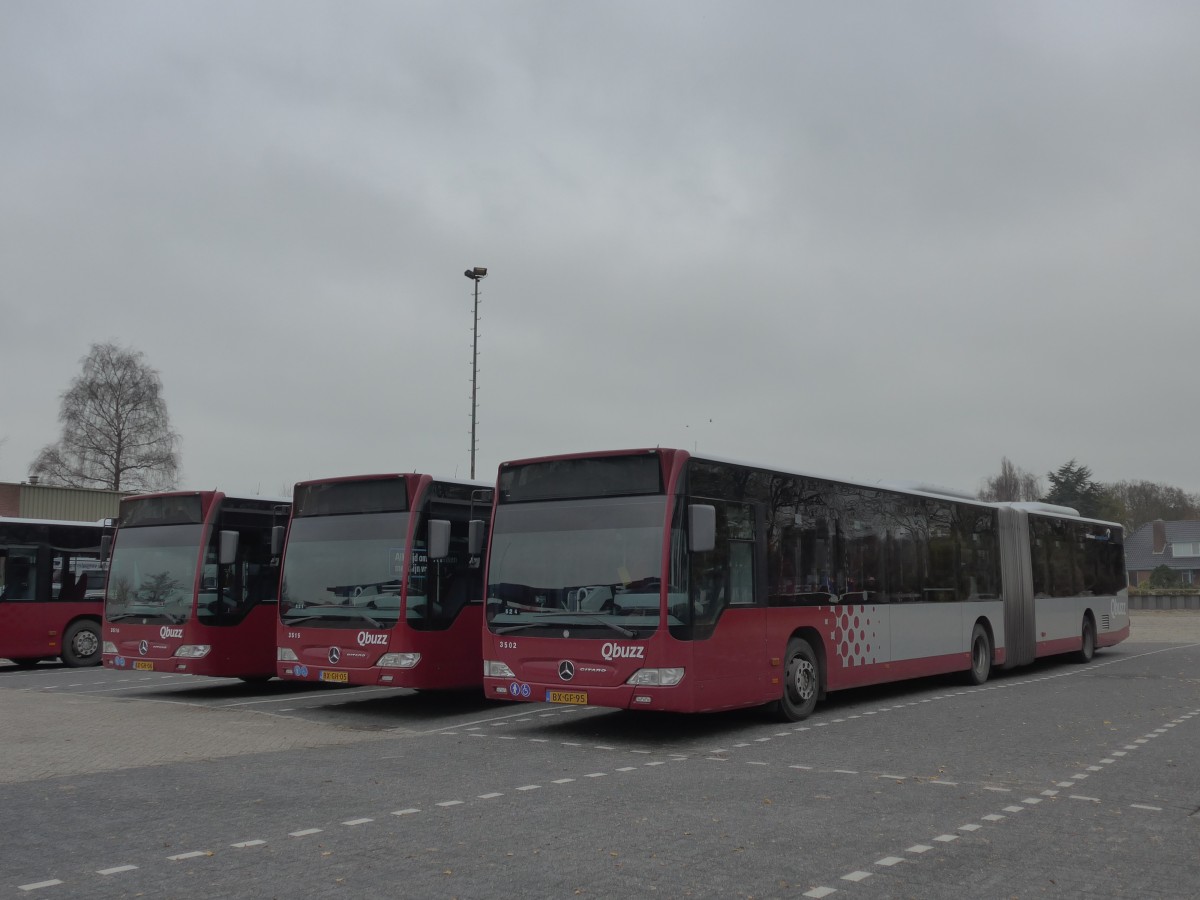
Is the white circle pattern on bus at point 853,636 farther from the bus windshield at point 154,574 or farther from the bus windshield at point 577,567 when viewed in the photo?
the bus windshield at point 154,574

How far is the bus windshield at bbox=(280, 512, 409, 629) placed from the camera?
14258 mm

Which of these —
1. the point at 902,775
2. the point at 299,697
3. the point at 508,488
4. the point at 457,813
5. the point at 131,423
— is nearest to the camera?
the point at 457,813

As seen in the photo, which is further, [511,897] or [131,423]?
[131,423]

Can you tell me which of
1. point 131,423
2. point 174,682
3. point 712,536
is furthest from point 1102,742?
point 131,423

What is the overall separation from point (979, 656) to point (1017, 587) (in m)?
2.25

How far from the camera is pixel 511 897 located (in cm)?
582

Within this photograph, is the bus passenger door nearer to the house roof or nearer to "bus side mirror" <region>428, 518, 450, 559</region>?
"bus side mirror" <region>428, 518, 450, 559</region>

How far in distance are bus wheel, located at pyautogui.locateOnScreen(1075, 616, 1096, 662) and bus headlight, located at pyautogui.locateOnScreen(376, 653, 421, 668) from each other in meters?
15.0

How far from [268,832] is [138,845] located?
759 millimetres

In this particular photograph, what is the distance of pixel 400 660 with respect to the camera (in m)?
13.9

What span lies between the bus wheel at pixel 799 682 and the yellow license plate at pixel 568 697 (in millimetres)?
2645

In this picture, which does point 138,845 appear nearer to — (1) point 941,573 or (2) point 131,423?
(1) point 941,573

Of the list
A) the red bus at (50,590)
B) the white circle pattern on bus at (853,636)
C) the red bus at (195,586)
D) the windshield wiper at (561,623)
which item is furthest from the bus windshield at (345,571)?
the red bus at (50,590)

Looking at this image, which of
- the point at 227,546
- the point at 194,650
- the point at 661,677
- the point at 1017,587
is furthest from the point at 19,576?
the point at 1017,587
